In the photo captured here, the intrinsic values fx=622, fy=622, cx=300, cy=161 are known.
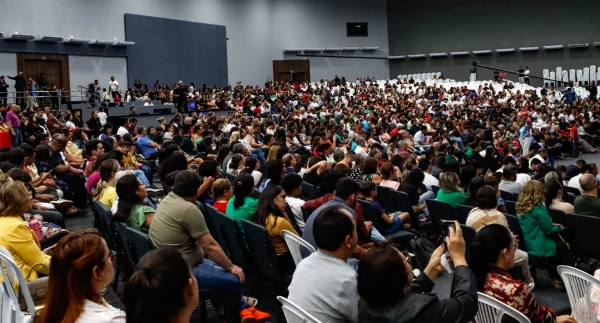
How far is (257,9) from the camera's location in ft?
108

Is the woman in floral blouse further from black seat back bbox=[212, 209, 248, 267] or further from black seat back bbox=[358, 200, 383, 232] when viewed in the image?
black seat back bbox=[358, 200, 383, 232]

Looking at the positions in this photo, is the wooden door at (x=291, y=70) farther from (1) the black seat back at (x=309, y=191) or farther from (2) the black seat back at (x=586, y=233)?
(2) the black seat back at (x=586, y=233)

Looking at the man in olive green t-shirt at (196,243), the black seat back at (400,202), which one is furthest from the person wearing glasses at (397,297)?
the black seat back at (400,202)

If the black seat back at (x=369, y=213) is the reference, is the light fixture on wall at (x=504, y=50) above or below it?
above

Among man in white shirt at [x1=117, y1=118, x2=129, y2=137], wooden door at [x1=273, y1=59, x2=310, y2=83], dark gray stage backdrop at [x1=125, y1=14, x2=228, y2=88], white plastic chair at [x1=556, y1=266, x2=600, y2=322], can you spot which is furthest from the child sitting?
wooden door at [x1=273, y1=59, x2=310, y2=83]

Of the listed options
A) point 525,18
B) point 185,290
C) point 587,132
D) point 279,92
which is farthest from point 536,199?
point 525,18

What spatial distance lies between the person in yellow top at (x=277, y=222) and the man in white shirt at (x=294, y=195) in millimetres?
741

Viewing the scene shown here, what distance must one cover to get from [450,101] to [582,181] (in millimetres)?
20561

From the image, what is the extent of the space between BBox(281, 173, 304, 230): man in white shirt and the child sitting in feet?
2.47

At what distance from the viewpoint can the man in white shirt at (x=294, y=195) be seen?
18.9 feet

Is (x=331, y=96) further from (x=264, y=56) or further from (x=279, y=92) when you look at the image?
(x=264, y=56)

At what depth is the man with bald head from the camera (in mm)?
A: 6062

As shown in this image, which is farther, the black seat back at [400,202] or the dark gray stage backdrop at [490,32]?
the dark gray stage backdrop at [490,32]

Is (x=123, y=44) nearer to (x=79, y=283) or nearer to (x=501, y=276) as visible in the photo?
(x=501, y=276)
